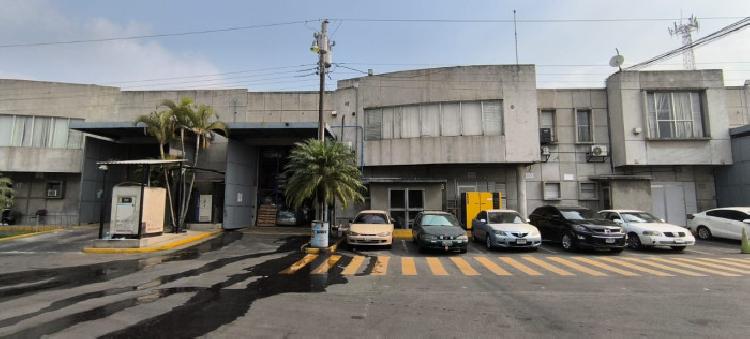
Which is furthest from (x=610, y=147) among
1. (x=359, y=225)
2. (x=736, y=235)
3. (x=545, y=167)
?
(x=359, y=225)

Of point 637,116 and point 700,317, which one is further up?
point 637,116

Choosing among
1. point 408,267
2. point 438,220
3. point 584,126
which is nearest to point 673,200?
point 584,126

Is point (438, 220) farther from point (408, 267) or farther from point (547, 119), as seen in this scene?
point (547, 119)

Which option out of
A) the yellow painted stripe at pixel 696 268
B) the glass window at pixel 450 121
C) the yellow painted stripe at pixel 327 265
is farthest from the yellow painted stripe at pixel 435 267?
the glass window at pixel 450 121

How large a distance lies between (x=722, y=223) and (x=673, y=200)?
4.50 meters

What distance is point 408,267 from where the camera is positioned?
10.7m

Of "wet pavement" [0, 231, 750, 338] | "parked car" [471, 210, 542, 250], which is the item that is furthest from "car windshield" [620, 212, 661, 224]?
"parked car" [471, 210, 542, 250]

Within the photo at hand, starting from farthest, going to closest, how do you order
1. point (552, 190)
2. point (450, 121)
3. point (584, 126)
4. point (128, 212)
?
point (584, 126) < point (552, 190) < point (450, 121) < point (128, 212)

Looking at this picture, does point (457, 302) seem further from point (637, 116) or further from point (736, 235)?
point (637, 116)

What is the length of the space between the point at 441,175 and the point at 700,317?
15.6 meters

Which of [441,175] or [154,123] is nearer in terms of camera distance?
[154,123]

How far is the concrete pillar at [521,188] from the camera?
20.3m

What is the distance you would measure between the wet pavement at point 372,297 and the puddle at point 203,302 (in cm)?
3

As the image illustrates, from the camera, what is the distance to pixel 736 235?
53.2 feet
